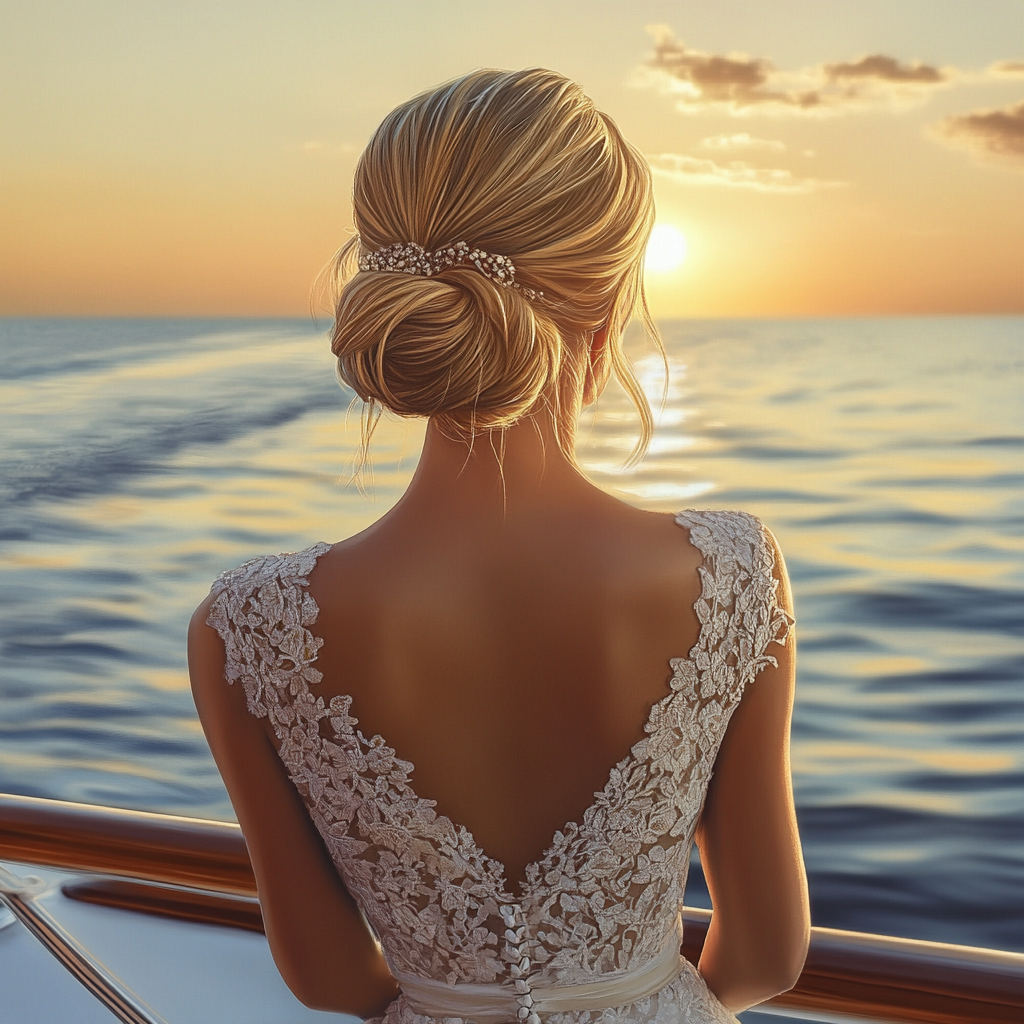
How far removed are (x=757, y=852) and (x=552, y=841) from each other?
194 mm

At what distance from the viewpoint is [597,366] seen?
890mm

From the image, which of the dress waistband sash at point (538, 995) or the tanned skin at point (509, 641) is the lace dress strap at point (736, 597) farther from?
the dress waistband sash at point (538, 995)

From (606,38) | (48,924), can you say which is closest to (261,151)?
(606,38)

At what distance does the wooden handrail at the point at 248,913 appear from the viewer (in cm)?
93

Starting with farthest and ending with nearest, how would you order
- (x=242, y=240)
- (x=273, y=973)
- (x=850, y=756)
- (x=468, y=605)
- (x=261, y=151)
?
1. (x=261, y=151)
2. (x=242, y=240)
3. (x=850, y=756)
4. (x=273, y=973)
5. (x=468, y=605)

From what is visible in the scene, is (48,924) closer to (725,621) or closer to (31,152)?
(725,621)

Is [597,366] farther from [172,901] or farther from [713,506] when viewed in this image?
[172,901]

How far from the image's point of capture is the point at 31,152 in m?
16.5

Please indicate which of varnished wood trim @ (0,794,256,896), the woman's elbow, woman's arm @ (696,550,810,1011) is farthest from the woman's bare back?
varnished wood trim @ (0,794,256,896)

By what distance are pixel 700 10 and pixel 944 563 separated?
983cm

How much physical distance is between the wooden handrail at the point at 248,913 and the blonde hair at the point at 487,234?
0.59 meters

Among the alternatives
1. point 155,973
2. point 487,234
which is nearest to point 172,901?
point 155,973

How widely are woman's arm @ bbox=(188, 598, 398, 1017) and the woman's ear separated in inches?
14.1

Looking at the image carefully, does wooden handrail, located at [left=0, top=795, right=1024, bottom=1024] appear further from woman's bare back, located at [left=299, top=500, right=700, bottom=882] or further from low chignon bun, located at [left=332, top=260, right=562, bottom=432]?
low chignon bun, located at [left=332, top=260, right=562, bottom=432]
